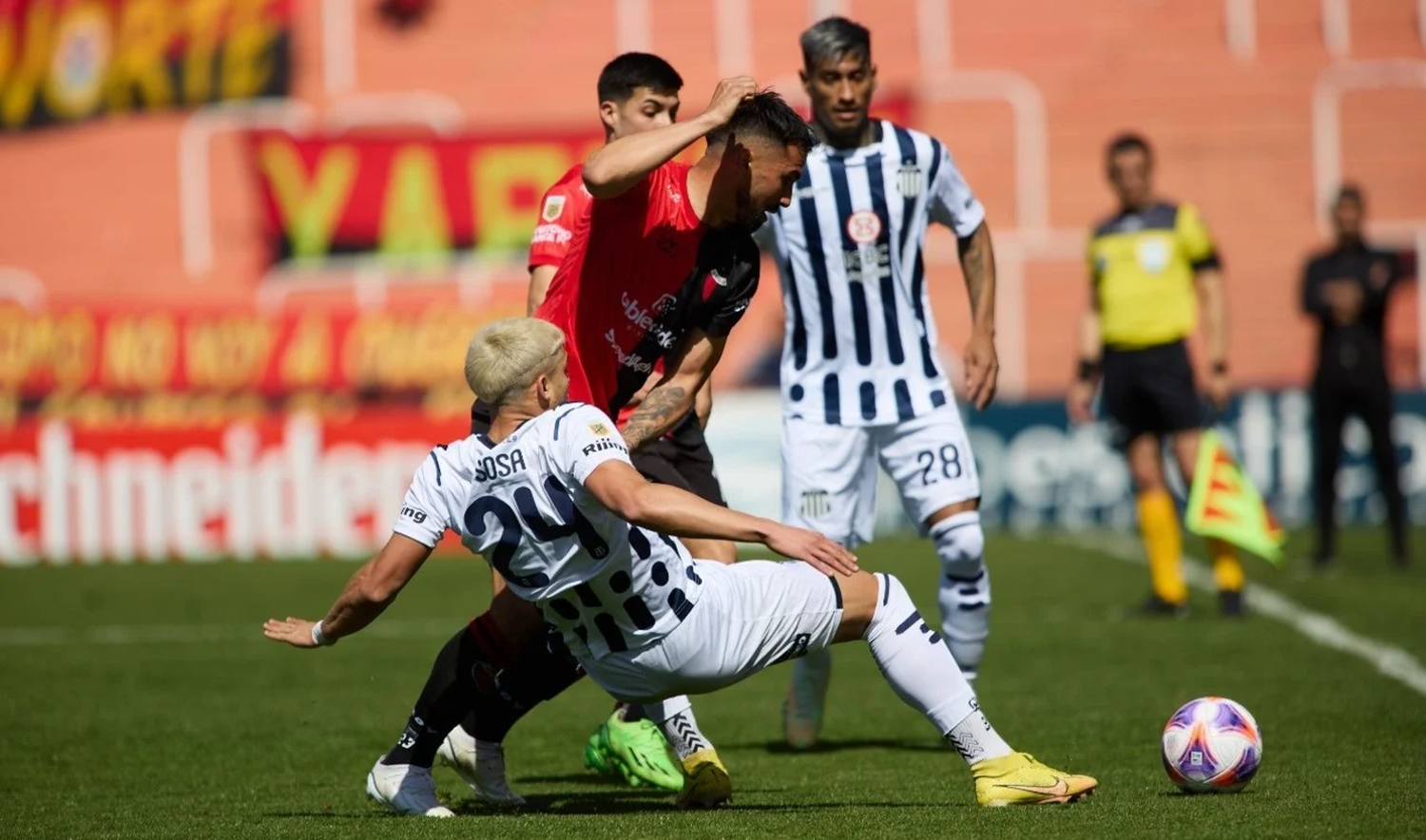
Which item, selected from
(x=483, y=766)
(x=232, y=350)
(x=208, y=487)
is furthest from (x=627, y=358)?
(x=232, y=350)

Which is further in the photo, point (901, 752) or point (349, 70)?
point (349, 70)

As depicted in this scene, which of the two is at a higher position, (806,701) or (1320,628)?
(806,701)

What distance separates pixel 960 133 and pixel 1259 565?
9354 millimetres

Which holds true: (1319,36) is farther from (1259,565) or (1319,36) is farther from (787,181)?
(787,181)

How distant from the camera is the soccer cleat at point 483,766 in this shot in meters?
6.06

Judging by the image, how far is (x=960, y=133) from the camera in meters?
22.4

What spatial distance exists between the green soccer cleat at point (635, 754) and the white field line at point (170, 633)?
14.4 feet

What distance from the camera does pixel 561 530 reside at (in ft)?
17.0

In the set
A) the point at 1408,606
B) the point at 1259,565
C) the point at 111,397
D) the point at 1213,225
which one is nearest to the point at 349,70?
the point at 111,397

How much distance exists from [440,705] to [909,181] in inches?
109

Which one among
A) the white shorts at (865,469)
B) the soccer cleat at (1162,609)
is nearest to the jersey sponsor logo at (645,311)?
the white shorts at (865,469)

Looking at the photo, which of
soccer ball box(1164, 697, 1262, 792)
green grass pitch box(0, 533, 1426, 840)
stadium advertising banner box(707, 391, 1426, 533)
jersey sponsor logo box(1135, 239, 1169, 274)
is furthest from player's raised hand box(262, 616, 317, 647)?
stadium advertising banner box(707, 391, 1426, 533)

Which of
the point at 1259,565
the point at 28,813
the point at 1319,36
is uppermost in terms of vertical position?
the point at 1319,36

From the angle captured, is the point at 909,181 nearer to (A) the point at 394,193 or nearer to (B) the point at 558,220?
(B) the point at 558,220
